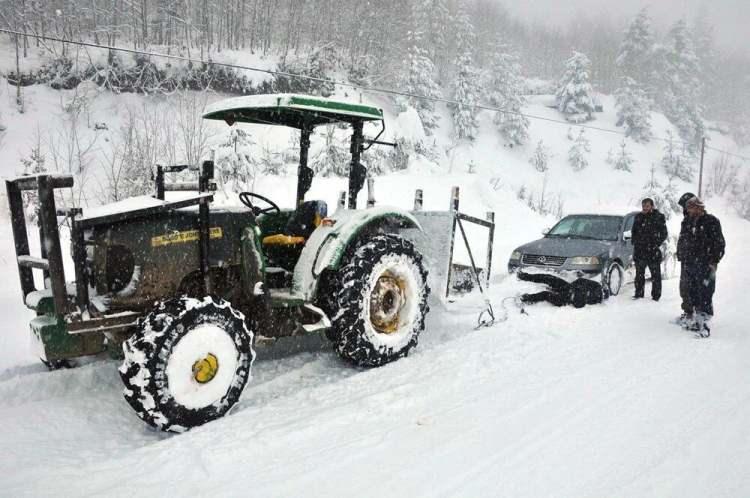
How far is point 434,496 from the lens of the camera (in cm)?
245

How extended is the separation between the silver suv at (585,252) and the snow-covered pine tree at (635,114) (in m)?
42.8

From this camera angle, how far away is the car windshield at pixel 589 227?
8870mm

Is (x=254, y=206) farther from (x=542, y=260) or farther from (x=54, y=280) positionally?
(x=542, y=260)

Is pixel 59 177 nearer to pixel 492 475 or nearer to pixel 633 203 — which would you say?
pixel 492 475

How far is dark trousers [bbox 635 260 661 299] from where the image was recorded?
8000 mm

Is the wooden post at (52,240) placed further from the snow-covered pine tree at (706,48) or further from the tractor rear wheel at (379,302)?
the snow-covered pine tree at (706,48)

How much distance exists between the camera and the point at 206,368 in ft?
10.7

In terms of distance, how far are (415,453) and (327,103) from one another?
2.51 m

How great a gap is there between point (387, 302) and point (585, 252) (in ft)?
14.7

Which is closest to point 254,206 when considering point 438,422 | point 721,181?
point 438,422

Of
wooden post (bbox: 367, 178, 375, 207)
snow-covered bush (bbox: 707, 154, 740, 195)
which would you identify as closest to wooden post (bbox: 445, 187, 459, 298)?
wooden post (bbox: 367, 178, 375, 207)

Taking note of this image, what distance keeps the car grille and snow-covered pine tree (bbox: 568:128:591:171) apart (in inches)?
1366

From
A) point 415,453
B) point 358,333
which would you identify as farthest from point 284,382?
point 415,453

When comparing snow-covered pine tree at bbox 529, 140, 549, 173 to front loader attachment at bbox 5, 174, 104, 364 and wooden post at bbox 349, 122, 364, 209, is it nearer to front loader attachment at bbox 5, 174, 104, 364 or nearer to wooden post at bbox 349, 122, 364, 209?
wooden post at bbox 349, 122, 364, 209
